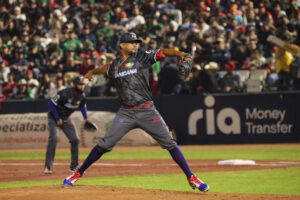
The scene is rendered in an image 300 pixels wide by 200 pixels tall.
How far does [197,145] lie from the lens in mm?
20734

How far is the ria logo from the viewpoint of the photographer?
20.3 metres

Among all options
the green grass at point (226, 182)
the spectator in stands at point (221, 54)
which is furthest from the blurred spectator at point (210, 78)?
the green grass at point (226, 182)

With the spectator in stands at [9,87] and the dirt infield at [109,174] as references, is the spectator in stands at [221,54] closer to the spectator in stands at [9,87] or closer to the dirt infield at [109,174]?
the dirt infield at [109,174]

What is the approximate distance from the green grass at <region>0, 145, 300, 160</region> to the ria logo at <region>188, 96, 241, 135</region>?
1108mm

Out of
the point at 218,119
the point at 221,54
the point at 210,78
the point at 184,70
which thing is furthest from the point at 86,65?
the point at 184,70

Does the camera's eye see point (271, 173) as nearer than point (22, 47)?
Yes

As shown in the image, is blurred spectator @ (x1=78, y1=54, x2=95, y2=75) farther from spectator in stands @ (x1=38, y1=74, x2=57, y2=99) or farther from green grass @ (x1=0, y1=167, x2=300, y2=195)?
green grass @ (x1=0, y1=167, x2=300, y2=195)

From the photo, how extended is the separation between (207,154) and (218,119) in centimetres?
299

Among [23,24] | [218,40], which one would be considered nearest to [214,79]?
[218,40]

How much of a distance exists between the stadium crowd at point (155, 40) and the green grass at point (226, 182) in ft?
26.4

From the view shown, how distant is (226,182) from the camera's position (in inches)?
428

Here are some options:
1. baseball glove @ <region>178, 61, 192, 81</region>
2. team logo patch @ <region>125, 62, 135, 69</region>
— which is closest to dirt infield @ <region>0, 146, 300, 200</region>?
baseball glove @ <region>178, 61, 192, 81</region>

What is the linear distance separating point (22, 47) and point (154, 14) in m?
5.80

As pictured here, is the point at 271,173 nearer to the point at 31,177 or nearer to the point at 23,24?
the point at 31,177
